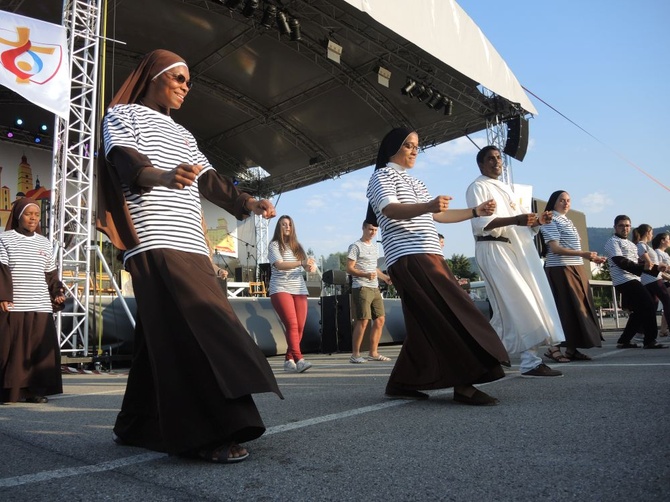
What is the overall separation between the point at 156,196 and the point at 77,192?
Result: 6449 millimetres

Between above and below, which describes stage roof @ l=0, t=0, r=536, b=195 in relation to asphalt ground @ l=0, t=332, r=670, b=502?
above

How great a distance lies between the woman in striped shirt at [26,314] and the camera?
4.56 metres

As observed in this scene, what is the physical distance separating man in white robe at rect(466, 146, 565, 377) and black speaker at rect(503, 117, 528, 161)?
10.3 m

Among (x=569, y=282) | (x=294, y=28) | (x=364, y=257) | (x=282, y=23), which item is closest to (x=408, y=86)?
(x=294, y=28)

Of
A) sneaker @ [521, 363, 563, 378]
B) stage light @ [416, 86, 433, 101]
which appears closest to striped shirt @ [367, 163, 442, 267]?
sneaker @ [521, 363, 563, 378]

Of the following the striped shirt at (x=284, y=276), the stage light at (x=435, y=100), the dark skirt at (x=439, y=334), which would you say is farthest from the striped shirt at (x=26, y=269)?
the stage light at (x=435, y=100)

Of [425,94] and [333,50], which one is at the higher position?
[333,50]

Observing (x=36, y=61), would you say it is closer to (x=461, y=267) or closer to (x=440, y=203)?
(x=440, y=203)

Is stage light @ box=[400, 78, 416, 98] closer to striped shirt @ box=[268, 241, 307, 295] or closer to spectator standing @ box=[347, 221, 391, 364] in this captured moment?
spectator standing @ box=[347, 221, 391, 364]

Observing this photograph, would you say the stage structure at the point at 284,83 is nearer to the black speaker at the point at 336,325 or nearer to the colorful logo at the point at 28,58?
the colorful logo at the point at 28,58

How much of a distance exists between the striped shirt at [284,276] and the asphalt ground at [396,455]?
3.17m

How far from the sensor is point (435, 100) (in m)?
13.8

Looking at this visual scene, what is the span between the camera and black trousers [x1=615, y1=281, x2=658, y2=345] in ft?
22.4

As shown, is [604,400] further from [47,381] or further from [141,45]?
[141,45]
